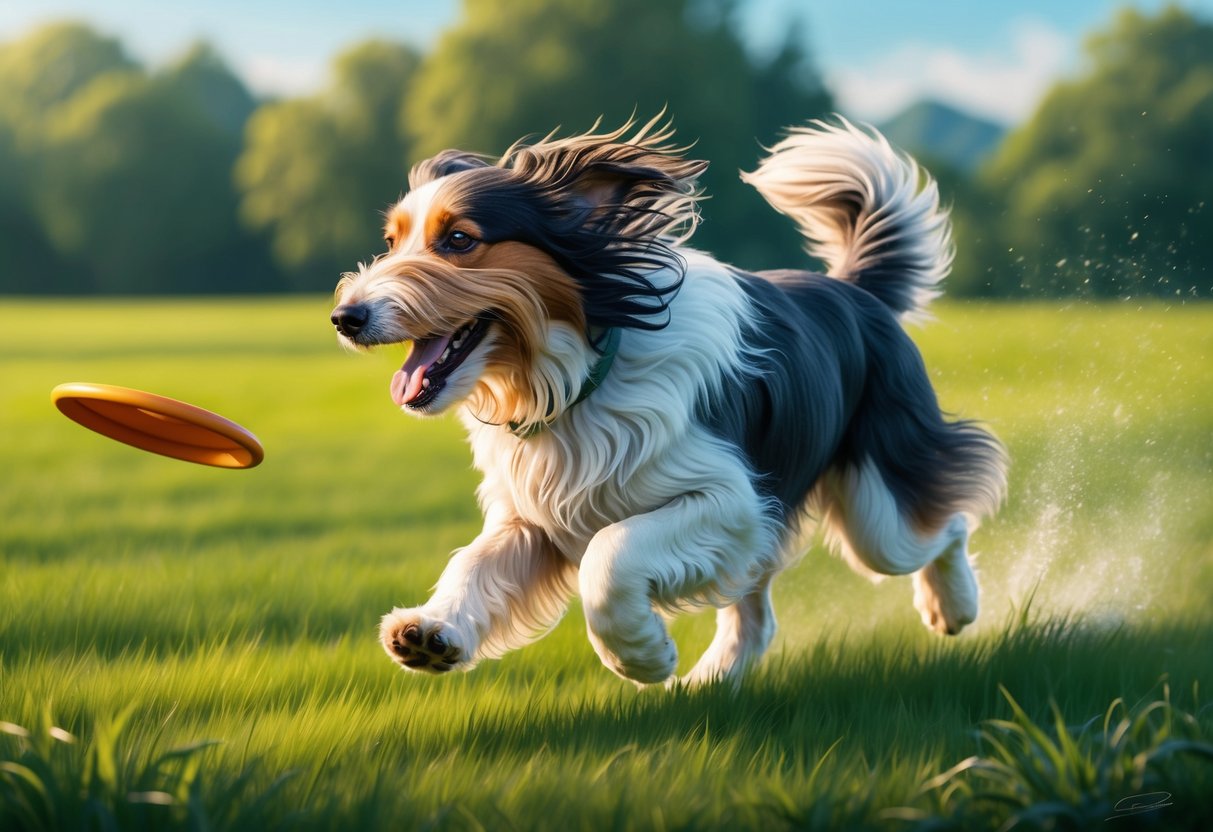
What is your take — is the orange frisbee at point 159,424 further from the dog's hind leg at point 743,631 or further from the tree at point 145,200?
the tree at point 145,200

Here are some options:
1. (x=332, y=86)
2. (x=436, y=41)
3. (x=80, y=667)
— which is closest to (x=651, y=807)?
(x=80, y=667)

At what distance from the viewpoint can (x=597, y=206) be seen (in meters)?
3.79

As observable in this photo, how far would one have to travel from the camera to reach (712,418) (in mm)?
3832

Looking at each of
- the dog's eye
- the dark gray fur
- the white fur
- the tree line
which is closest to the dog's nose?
the dog's eye

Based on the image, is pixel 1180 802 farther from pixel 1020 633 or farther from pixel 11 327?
pixel 11 327

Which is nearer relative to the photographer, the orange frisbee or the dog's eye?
the dog's eye

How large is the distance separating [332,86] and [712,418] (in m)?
40.8

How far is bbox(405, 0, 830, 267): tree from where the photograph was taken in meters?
31.7

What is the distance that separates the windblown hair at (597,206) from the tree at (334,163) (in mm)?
34889

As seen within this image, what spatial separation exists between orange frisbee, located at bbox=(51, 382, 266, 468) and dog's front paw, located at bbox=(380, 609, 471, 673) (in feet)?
2.37

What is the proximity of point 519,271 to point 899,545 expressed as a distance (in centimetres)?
185

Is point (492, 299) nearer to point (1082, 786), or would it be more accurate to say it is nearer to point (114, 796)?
point (114, 796)

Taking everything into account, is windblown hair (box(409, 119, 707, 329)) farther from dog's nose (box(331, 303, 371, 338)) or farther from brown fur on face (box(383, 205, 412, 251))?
dog's nose (box(331, 303, 371, 338))

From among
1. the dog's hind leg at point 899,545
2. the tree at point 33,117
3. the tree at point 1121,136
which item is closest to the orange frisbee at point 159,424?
the dog's hind leg at point 899,545
